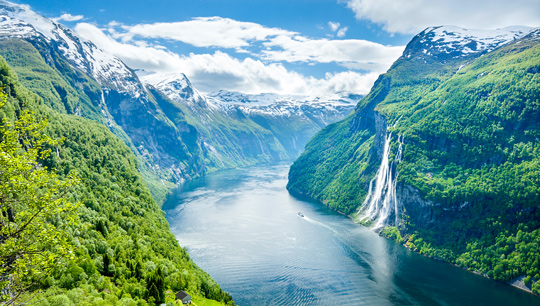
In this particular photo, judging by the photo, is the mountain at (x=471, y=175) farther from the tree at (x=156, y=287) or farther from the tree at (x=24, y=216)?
the tree at (x=24, y=216)

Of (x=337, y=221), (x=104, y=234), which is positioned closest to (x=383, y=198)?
(x=337, y=221)

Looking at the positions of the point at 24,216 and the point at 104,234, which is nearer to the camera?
the point at 24,216

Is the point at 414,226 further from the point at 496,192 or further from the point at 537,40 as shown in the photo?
the point at 537,40

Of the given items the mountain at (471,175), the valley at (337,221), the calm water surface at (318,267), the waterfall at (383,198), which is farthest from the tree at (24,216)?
the waterfall at (383,198)

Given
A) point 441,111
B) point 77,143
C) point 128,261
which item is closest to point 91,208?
point 128,261

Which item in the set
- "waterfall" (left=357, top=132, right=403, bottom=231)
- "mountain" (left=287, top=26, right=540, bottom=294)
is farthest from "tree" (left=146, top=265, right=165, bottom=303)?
"waterfall" (left=357, top=132, right=403, bottom=231)

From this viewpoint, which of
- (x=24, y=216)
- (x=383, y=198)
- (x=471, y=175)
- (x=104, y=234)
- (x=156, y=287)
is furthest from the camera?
(x=383, y=198)

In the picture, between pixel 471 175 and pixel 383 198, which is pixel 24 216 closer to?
pixel 471 175

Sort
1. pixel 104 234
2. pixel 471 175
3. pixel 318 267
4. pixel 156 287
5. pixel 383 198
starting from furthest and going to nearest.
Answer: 1. pixel 383 198
2. pixel 471 175
3. pixel 318 267
4. pixel 104 234
5. pixel 156 287
